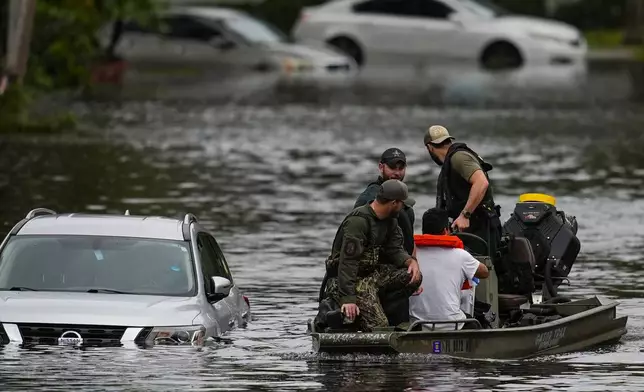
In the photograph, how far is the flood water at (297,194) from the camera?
49.3 ft

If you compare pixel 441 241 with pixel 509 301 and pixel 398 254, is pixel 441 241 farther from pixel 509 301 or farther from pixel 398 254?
pixel 509 301

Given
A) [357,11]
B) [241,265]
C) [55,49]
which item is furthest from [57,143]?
[357,11]

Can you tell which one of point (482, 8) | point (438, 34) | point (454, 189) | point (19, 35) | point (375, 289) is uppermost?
point (482, 8)

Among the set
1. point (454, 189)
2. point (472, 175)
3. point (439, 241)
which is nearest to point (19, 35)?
point (454, 189)

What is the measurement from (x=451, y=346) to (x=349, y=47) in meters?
46.4

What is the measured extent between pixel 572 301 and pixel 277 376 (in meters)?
3.70

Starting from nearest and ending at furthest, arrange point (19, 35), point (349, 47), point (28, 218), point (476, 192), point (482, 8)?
point (28, 218) → point (476, 192) → point (19, 35) → point (482, 8) → point (349, 47)

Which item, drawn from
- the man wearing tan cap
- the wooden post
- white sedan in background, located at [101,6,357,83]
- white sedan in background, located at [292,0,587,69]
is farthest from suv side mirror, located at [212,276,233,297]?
white sedan in background, located at [292,0,587,69]

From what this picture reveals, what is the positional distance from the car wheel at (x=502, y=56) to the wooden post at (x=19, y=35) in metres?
24.3

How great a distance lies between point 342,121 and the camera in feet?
139

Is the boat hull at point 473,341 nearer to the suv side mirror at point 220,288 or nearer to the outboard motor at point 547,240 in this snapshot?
the suv side mirror at point 220,288

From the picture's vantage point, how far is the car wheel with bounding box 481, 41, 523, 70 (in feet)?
196

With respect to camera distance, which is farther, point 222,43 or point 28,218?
point 222,43

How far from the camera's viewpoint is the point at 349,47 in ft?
202
